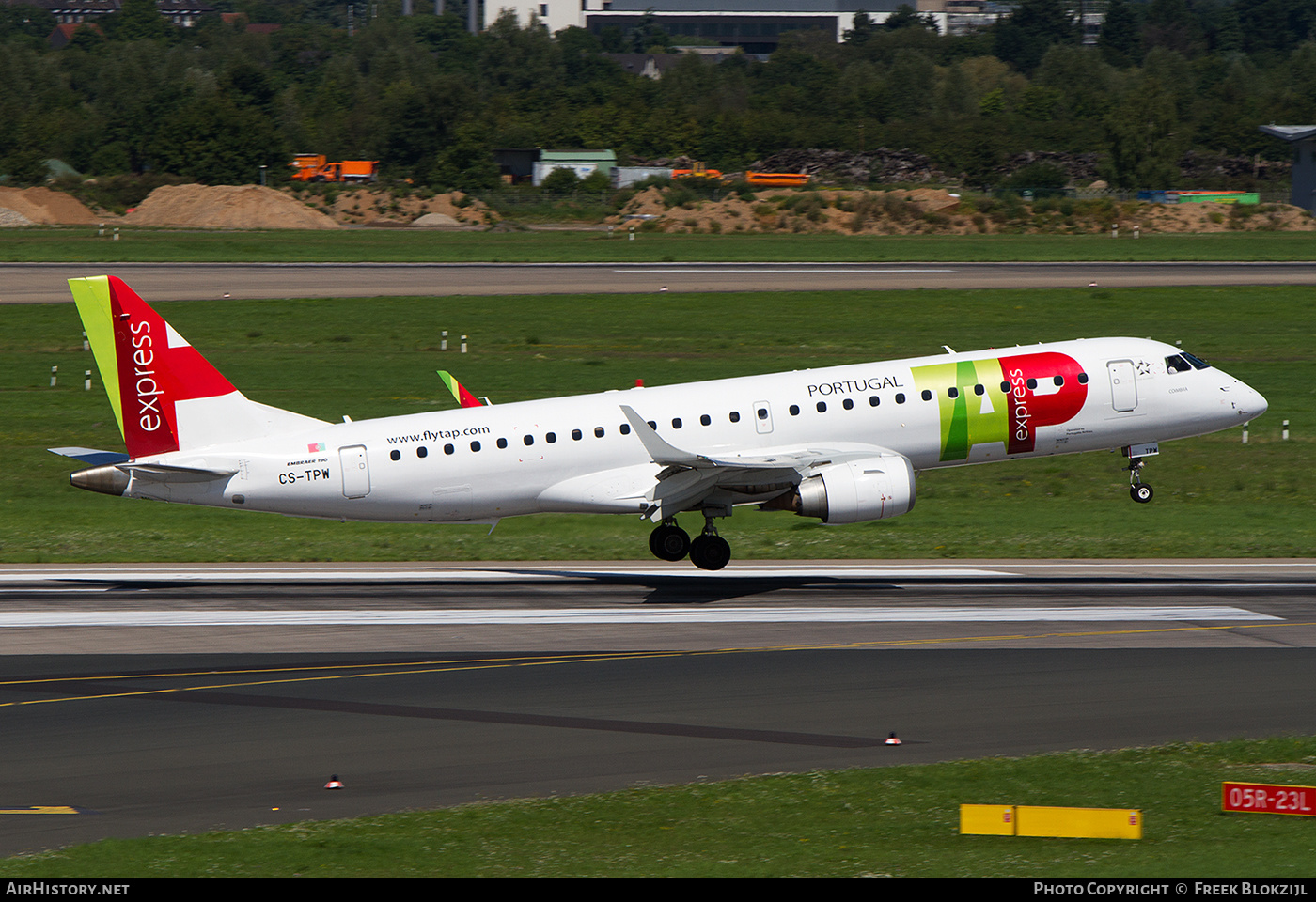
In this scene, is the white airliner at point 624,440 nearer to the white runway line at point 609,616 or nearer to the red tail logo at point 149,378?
the red tail logo at point 149,378

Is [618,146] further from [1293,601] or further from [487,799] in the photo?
[487,799]

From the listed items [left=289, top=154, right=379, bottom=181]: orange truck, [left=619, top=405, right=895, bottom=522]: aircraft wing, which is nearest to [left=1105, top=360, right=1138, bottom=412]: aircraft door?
[left=619, top=405, right=895, bottom=522]: aircraft wing

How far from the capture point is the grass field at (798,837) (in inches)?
680

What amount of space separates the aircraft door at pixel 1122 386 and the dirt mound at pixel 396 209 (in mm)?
106057

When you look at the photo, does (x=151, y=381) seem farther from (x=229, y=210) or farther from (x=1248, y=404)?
(x=229, y=210)

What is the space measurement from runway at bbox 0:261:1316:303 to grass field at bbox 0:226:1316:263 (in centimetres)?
467

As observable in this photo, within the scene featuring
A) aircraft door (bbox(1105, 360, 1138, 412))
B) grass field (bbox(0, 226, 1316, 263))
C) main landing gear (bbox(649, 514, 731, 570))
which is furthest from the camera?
grass field (bbox(0, 226, 1316, 263))

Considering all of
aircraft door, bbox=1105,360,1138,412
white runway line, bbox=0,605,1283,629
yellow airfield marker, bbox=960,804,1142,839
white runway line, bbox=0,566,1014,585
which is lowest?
white runway line, bbox=0,566,1014,585

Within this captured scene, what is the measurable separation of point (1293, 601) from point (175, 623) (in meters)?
23.9

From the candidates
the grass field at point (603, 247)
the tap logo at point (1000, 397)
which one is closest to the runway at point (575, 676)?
the tap logo at point (1000, 397)

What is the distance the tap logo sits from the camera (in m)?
37.2

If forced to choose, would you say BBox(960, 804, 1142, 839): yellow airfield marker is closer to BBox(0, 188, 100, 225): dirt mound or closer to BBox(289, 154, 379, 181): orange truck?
BBox(0, 188, 100, 225): dirt mound

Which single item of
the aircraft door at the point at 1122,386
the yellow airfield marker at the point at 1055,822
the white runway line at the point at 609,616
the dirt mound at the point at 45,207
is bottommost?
the white runway line at the point at 609,616

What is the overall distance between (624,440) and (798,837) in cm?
1909
